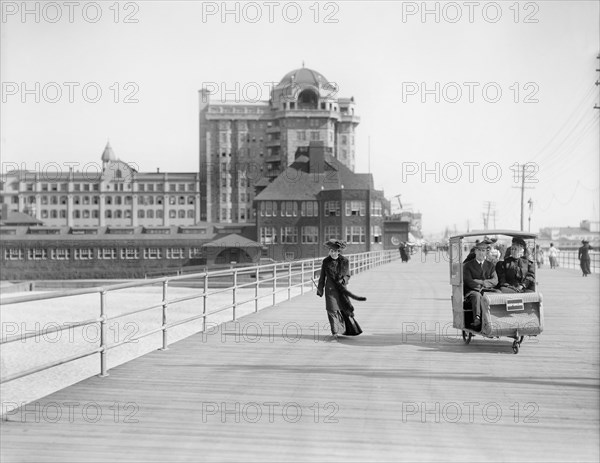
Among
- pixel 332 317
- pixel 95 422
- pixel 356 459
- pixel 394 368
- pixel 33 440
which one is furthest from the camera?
pixel 332 317

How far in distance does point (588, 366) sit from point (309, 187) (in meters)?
78.1

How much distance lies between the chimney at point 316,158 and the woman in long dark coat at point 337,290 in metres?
77.7

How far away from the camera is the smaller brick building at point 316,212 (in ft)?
269

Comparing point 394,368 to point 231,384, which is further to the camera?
point 394,368

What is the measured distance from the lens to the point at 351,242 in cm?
8119

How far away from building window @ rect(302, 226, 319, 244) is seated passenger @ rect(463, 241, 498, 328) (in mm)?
73866

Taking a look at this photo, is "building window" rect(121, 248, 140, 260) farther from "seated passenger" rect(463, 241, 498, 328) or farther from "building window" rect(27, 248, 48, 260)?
"seated passenger" rect(463, 241, 498, 328)

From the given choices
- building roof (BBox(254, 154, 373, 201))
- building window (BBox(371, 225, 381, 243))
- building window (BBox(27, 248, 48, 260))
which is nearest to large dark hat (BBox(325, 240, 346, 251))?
building window (BBox(371, 225, 381, 243))

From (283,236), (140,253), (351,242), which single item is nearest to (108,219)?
(140,253)

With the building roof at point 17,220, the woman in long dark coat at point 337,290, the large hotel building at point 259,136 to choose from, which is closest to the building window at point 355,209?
the large hotel building at point 259,136

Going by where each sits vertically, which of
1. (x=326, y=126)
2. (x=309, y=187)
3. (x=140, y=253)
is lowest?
(x=140, y=253)

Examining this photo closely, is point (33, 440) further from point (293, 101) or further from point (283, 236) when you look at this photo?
point (293, 101)

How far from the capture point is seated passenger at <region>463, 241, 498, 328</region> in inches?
406

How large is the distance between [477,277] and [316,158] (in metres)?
79.9
